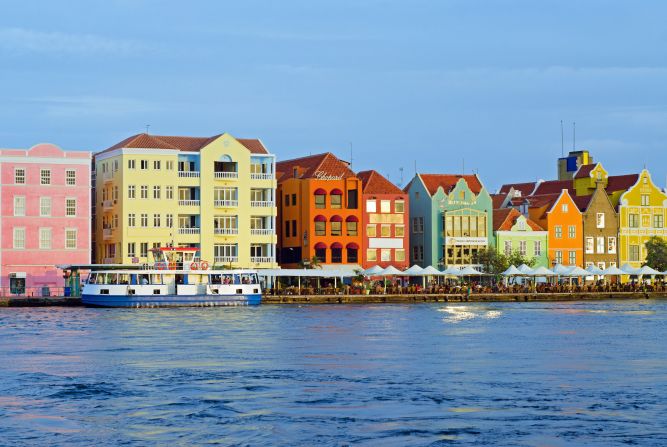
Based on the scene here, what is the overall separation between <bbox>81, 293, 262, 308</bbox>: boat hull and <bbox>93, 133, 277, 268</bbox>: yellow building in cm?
1028

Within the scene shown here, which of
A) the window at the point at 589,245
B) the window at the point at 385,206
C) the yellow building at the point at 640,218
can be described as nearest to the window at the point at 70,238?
the window at the point at 385,206

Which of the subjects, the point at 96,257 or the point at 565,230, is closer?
the point at 96,257

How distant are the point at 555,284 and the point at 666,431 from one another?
305 feet

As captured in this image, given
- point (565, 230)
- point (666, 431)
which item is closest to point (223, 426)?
point (666, 431)

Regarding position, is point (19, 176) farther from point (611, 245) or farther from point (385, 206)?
point (611, 245)

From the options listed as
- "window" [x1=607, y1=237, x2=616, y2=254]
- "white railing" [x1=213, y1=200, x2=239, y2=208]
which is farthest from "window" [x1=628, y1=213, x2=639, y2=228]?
"white railing" [x1=213, y1=200, x2=239, y2=208]

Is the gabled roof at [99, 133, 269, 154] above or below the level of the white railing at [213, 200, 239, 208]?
above

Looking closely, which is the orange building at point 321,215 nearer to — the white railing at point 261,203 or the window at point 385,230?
the window at point 385,230

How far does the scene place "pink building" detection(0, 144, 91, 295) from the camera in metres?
104

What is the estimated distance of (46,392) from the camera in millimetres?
41312

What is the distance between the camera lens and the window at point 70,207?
347ft

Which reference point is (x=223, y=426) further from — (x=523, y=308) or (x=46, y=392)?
(x=523, y=308)

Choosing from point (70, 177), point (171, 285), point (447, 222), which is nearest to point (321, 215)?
point (447, 222)

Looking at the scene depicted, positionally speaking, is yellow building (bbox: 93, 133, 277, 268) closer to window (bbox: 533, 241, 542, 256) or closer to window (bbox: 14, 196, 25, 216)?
window (bbox: 14, 196, 25, 216)
